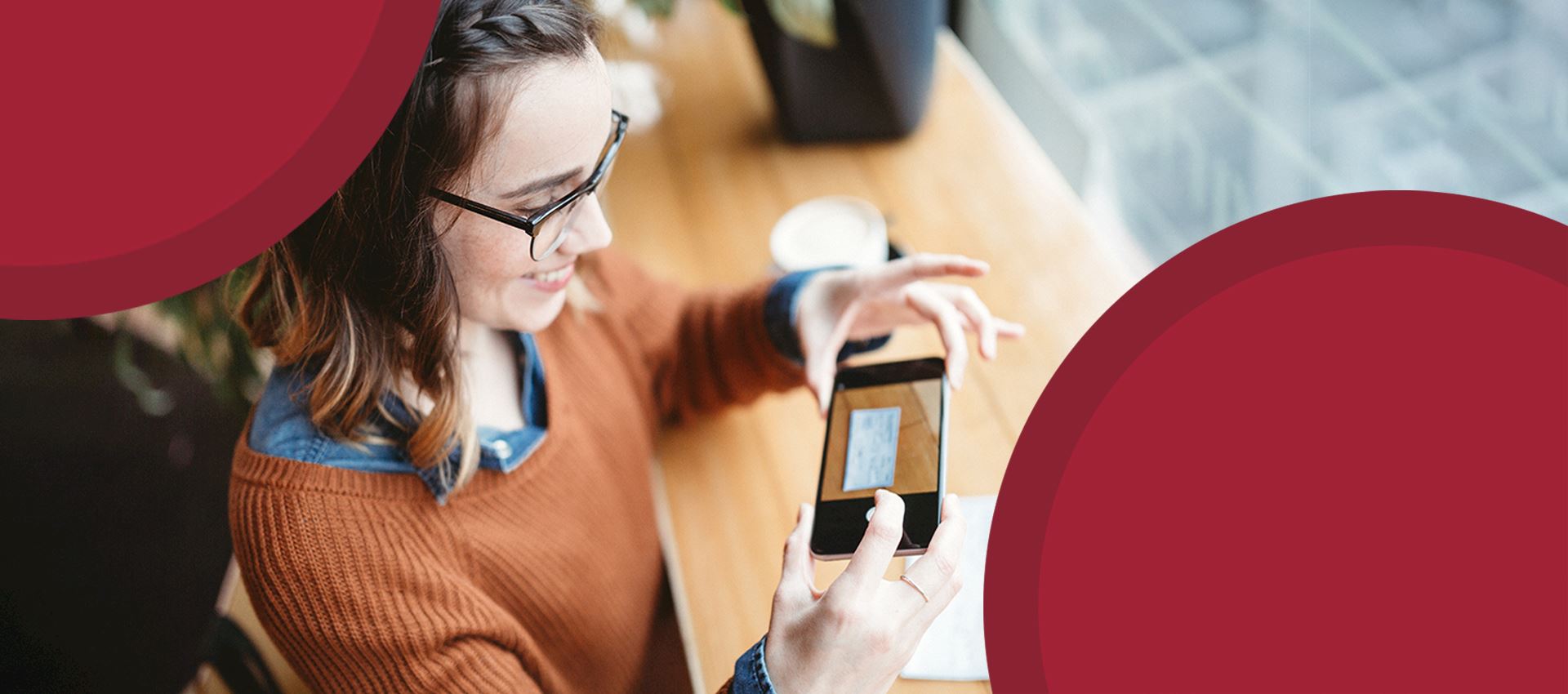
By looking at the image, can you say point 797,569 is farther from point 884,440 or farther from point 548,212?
point 548,212

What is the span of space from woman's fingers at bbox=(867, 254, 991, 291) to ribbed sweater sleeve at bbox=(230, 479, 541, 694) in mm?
422

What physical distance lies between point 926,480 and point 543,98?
1.14 ft

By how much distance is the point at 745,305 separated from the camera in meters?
1.04

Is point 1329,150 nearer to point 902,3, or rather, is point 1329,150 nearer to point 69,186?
point 902,3

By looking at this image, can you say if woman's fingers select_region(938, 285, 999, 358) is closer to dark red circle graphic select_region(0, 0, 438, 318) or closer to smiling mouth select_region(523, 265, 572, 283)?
smiling mouth select_region(523, 265, 572, 283)

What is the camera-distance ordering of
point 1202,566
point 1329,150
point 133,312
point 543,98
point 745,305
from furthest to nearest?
point 133,312 → point 1329,150 → point 745,305 → point 543,98 → point 1202,566

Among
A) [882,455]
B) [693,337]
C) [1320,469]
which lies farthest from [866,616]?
[693,337]

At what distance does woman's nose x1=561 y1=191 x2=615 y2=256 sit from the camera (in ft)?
2.45

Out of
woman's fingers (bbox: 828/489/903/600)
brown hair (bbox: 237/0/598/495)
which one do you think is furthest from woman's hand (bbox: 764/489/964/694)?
brown hair (bbox: 237/0/598/495)

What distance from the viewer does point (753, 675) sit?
2.07ft

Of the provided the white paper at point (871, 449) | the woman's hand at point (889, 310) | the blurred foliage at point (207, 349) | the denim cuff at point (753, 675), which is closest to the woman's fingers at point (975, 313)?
the woman's hand at point (889, 310)

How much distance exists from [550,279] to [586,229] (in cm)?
6

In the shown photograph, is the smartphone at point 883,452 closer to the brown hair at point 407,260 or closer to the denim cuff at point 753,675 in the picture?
the denim cuff at point 753,675

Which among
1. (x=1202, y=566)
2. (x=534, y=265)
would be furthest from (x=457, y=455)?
(x=1202, y=566)
